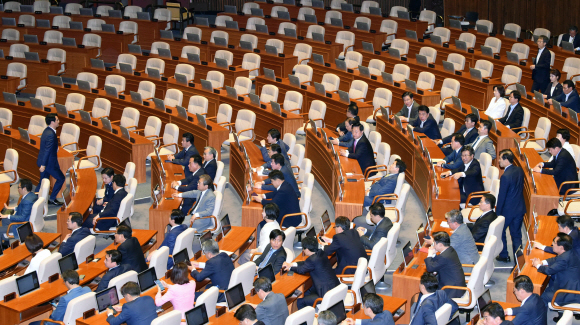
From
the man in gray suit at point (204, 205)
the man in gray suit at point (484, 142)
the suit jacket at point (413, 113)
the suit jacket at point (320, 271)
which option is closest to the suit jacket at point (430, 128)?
the suit jacket at point (413, 113)

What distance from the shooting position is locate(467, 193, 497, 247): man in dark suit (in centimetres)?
772

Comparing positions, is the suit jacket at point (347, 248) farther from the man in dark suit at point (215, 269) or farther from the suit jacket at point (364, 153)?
the suit jacket at point (364, 153)

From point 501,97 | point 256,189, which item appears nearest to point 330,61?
point 501,97

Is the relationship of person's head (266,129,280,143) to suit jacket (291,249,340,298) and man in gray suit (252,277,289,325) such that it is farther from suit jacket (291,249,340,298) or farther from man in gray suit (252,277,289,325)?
man in gray suit (252,277,289,325)

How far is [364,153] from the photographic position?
397 inches

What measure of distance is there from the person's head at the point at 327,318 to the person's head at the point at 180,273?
4.96 feet

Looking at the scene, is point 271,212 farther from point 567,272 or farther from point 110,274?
point 567,272

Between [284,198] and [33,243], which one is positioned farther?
[284,198]

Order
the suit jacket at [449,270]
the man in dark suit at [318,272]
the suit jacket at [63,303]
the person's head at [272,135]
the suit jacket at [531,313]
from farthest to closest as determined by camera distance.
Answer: the person's head at [272,135] < the man in dark suit at [318,272] < the suit jacket at [449,270] < the suit jacket at [63,303] < the suit jacket at [531,313]

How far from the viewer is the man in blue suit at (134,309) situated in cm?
624

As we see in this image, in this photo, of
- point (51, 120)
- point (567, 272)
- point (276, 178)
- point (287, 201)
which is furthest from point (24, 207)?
point (567, 272)

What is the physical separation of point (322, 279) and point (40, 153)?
563cm

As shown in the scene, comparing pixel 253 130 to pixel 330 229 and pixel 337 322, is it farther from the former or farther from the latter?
pixel 337 322

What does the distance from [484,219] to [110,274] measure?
12.9 ft
